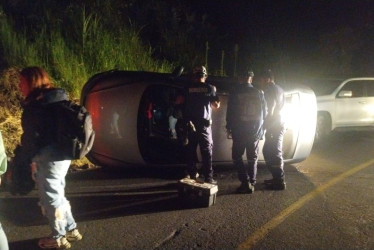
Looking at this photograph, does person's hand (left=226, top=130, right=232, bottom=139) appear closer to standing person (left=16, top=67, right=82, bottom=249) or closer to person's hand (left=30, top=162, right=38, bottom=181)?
standing person (left=16, top=67, right=82, bottom=249)

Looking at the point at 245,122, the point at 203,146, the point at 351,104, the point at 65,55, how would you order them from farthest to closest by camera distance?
the point at 351,104
the point at 65,55
the point at 203,146
the point at 245,122

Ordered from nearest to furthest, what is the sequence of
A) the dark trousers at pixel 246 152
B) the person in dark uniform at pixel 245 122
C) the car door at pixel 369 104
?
the person in dark uniform at pixel 245 122 → the dark trousers at pixel 246 152 → the car door at pixel 369 104

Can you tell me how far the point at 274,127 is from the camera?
5754 mm

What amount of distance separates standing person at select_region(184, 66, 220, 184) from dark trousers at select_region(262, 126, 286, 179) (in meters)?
0.86

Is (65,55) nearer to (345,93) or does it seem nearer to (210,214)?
(210,214)

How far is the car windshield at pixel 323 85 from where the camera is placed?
9.61 meters

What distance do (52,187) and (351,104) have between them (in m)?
7.99

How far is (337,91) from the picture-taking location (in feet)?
31.5

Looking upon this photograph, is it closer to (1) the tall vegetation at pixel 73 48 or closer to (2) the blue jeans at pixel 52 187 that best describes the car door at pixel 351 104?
(1) the tall vegetation at pixel 73 48

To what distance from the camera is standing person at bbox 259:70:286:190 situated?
5.70 meters

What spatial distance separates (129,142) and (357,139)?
6.48 metres

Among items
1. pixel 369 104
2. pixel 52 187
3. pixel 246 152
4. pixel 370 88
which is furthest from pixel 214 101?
pixel 370 88

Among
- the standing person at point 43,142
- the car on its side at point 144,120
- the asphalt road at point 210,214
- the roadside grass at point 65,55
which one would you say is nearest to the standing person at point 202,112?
the car on its side at point 144,120

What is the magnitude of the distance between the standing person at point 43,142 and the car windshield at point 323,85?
287 inches
